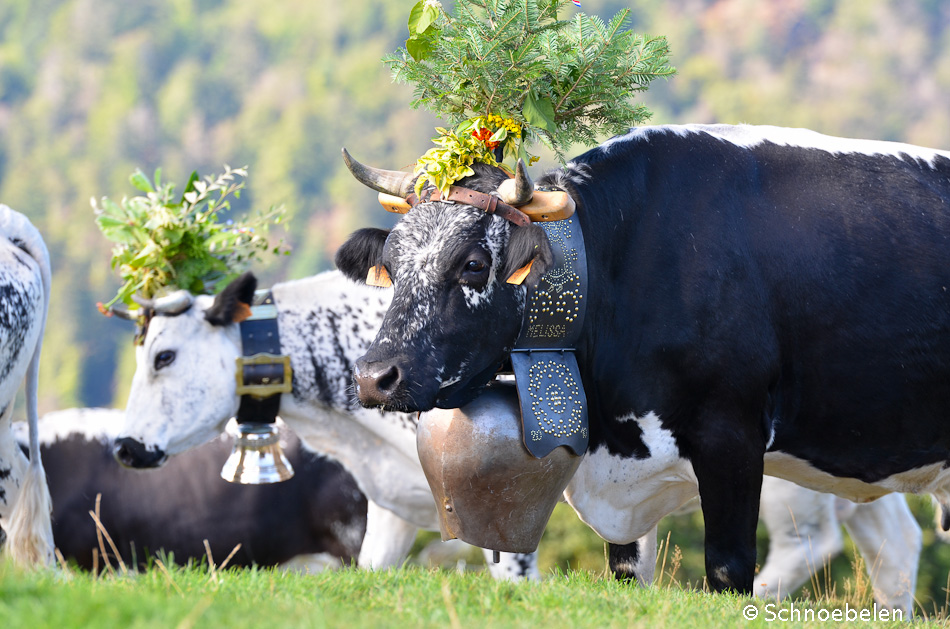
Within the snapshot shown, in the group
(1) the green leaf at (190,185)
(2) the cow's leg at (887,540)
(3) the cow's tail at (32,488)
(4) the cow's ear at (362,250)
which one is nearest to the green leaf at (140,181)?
(1) the green leaf at (190,185)

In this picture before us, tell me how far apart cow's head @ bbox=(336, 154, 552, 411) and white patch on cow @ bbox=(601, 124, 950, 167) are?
0.85 meters

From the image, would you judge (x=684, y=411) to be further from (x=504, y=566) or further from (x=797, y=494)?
(x=797, y=494)

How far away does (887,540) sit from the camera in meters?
6.97

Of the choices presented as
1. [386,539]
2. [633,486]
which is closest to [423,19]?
[633,486]

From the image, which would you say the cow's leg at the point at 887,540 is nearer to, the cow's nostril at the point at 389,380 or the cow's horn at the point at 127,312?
the cow's nostril at the point at 389,380

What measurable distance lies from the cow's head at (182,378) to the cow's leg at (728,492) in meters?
3.33

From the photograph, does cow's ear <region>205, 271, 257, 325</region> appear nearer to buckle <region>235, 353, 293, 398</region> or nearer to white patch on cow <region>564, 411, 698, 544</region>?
buckle <region>235, 353, 293, 398</region>

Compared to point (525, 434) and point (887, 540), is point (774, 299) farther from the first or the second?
point (887, 540)

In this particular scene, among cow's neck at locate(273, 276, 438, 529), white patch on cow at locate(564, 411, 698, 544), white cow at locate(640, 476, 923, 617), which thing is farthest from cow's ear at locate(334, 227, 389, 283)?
white cow at locate(640, 476, 923, 617)

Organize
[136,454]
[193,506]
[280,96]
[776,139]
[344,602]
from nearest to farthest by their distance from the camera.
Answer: [344,602], [776,139], [136,454], [193,506], [280,96]

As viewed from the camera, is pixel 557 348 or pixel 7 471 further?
pixel 7 471

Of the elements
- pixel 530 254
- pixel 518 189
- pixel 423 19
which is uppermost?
pixel 423 19

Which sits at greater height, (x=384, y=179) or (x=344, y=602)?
(x=384, y=179)

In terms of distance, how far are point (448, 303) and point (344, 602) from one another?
1216 millimetres
